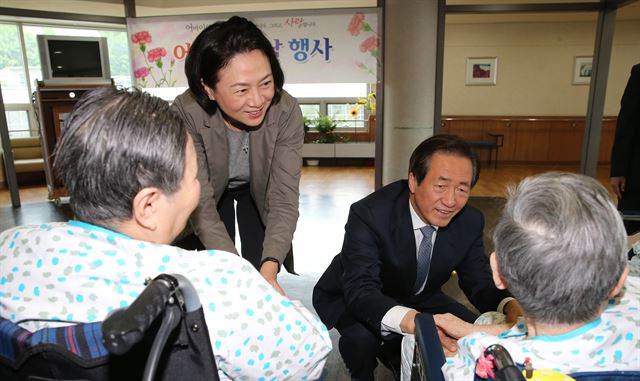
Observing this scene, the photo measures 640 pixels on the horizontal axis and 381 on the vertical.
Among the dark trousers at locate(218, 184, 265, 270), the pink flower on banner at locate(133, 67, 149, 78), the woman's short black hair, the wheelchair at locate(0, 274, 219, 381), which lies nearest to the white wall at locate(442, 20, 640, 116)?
the pink flower on banner at locate(133, 67, 149, 78)

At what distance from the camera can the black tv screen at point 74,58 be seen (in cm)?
509

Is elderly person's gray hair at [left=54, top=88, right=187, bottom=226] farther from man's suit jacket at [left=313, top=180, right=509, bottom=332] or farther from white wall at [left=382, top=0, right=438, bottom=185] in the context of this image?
white wall at [left=382, top=0, right=438, bottom=185]

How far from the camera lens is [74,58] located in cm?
518

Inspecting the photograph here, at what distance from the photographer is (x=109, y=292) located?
2.05 ft

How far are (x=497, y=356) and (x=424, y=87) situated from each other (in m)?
3.77

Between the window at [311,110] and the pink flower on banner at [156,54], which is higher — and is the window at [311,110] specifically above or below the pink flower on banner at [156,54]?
below

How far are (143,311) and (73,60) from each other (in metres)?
5.70

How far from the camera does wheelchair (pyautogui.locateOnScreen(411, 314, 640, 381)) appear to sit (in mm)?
568

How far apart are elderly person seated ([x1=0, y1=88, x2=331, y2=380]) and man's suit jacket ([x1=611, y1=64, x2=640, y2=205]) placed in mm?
2609

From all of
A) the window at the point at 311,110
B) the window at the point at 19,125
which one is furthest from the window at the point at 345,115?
the window at the point at 19,125

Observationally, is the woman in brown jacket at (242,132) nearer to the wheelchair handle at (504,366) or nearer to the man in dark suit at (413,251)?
the man in dark suit at (413,251)

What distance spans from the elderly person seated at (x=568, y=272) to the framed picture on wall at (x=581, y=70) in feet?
29.2

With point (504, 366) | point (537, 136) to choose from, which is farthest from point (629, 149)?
point (537, 136)

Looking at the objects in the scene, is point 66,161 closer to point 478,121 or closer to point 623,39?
point 478,121
